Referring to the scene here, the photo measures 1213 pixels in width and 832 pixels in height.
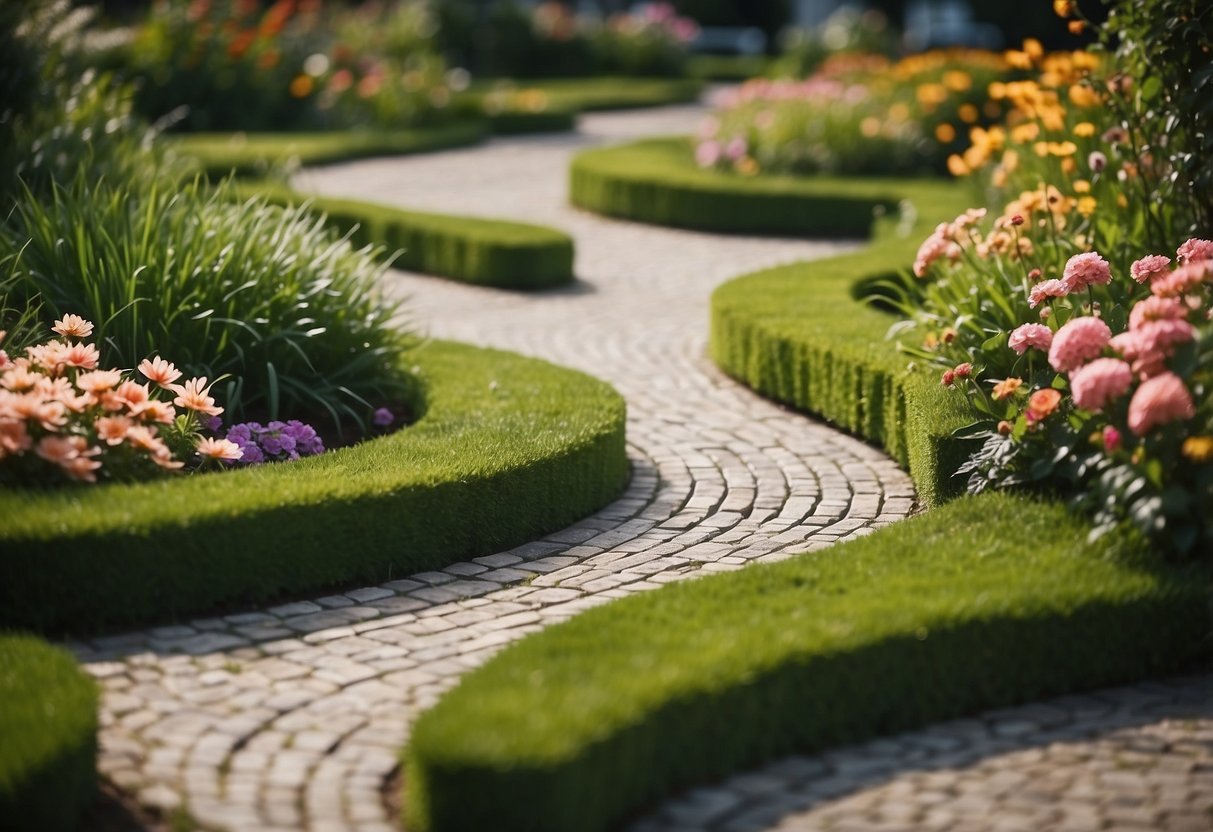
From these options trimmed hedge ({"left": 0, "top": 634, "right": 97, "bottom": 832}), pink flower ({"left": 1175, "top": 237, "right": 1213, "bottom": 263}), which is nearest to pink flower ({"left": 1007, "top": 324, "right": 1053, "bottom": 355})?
pink flower ({"left": 1175, "top": 237, "right": 1213, "bottom": 263})

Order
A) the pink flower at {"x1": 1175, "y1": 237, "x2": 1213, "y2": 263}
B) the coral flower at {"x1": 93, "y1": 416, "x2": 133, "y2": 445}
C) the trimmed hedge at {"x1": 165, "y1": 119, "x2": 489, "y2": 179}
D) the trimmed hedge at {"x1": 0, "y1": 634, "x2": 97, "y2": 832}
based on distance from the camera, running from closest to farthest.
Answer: the trimmed hedge at {"x1": 0, "y1": 634, "x2": 97, "y2": 832}
the coral flower at {"x1": 93, "y1": 416, "x2": 133, "y2": 445}
the pink flower at {"x1": 1175, "y1": 237, "x2": 1213, "y2": 263}
the trimmed hedge at {"x1": 165, "y1": 119, "x2": 489, "y2": 179}

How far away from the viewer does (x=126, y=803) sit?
407 centimetres

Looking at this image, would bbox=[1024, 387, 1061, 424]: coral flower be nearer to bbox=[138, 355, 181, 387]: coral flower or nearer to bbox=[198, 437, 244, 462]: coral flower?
bbox=[198, 437, 244, 462]: coral flower

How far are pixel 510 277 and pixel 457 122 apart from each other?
1064 centimetres

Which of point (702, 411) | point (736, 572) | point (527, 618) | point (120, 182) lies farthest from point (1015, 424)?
point (120, 182)

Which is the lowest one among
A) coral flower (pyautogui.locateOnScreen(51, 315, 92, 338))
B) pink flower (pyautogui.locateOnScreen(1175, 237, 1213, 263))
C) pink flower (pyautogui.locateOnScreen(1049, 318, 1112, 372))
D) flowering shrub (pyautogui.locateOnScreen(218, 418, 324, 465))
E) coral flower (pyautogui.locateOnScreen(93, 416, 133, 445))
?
flowering shrub (pyautogui.locateOnScreen(218, 418, 324, 465))

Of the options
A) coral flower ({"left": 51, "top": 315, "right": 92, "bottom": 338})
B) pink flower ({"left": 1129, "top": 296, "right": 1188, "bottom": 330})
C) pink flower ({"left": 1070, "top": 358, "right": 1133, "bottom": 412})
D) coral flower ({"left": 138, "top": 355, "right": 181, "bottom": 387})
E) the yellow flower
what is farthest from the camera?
coral flower ({"left": 51, "top": 315, "right": 92, "bottom": 338})

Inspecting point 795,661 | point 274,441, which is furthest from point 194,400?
point 795,661

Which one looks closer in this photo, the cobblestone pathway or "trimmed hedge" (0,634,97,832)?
"trimmed hedge" (0,634,97,832)

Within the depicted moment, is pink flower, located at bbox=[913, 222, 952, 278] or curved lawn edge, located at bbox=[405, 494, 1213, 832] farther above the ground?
pink flower, located at bbox=[913, 222, 952, 278]

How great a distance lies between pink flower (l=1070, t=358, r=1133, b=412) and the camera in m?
4.90

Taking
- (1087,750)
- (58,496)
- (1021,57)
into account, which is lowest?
(1087,750)

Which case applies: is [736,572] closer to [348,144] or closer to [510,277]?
[510,277]

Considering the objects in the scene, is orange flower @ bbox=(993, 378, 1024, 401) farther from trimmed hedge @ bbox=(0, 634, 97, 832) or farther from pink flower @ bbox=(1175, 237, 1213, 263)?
trimmed hedge @ bbox=(0, 634, 97, 832)
